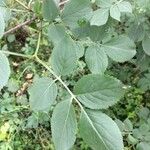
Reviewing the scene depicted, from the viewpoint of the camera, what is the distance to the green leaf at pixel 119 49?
1.18 m

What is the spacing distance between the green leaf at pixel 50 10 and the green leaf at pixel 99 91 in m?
0.26

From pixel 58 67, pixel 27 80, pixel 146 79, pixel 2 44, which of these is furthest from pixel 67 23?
pixel 2 44

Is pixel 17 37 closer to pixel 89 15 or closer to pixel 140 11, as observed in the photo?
pixel 140 11

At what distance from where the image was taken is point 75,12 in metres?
1.08

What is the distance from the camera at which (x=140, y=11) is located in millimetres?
1663

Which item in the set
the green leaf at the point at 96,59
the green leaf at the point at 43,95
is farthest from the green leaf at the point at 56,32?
the green leaf at the point at 43,95

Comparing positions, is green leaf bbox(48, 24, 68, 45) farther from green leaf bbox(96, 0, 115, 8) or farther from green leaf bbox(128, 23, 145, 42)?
green leaf bbox(128, 23, 145, 42)

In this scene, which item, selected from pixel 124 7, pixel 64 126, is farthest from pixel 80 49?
pixel 64 126

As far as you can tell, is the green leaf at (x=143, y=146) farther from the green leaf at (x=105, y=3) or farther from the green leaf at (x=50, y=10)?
the green leaf at (x=50, y=10)

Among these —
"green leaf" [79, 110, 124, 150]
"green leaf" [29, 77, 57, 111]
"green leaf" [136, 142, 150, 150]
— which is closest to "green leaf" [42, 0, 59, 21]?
"green leaf" [29, 77, 57, 111]

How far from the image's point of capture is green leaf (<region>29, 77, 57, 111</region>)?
87cm

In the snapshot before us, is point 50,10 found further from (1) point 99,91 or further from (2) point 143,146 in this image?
(2) point 143,146

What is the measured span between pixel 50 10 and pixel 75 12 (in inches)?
3.2

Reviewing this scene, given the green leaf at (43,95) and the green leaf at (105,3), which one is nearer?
the green leaf at (43,95)
